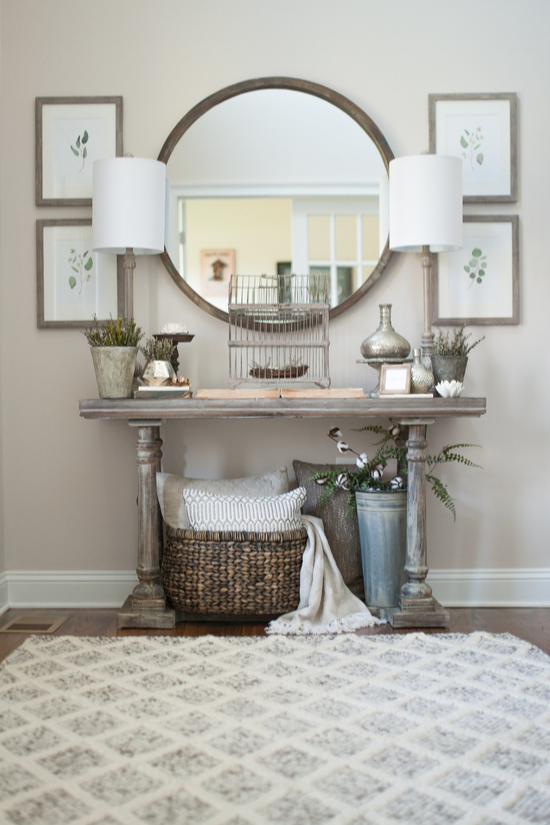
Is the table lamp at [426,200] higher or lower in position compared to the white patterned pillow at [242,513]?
higher

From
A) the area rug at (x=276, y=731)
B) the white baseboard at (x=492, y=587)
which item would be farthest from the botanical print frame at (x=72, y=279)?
the white baseboard at (x=492, y=587)

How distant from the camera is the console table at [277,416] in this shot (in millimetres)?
2484

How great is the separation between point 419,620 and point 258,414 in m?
0.93

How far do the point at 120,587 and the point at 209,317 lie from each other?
116cm

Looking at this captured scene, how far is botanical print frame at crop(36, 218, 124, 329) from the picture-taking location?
294 centimetres

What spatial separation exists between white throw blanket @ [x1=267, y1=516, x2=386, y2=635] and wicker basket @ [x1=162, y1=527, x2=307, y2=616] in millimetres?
50

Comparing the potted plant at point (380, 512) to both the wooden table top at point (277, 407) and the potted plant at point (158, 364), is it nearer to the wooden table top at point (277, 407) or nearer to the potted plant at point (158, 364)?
the wooden table top at point (277, 407)

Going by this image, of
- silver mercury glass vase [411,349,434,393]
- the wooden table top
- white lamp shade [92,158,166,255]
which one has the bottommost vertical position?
the wooden table top

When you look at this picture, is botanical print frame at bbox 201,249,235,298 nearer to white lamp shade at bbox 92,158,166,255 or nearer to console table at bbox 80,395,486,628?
white lamp shade at bbox 92,158,166,255

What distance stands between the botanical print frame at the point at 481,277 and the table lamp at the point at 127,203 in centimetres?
115

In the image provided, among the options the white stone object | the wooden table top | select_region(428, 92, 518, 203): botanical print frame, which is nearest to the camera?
the wooden table top

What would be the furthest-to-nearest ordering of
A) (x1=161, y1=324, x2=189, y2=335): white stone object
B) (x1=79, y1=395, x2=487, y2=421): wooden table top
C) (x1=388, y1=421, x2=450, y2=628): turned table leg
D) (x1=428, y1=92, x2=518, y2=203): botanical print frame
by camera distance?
(x1=428, y1=92, x2=518, y2=203): botanical print frame → (x1=161, y1=324, x2=189, y2=335): white stone object → (x1=388, y1=421, x2=450, y2=628): turned table leg → (x1=79, y1=395, x2=487, y2=421): wooden table top

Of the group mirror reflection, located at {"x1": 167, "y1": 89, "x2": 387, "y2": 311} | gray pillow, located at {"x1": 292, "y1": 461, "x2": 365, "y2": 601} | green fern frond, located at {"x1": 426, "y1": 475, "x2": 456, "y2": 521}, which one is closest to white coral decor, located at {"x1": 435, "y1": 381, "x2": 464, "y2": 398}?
green fern frond, located at {"x1": 426, "y1": 475, "x2": 456, "y2": 521}

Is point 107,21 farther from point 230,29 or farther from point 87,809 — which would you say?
point 87,809
